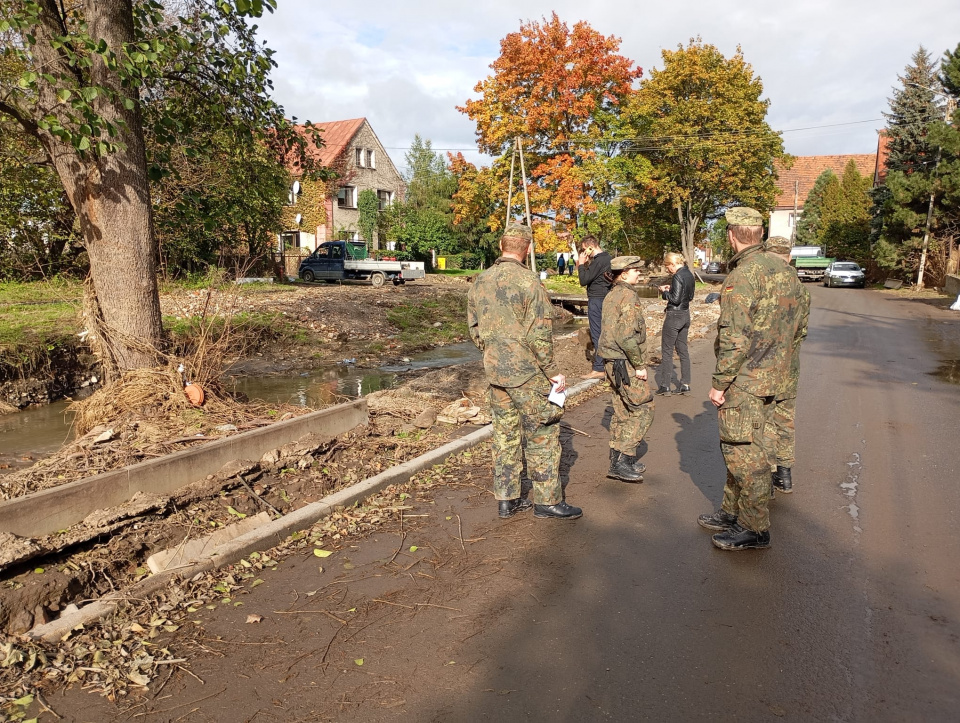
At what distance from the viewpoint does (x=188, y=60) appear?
25.9 feet

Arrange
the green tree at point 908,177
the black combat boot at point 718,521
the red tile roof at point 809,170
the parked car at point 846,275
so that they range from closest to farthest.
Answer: the black combat boot at point 718,521
the green tree at point 908,177
the parked car at point 846,275
the red tile roof at point 809,170

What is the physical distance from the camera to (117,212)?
645cm

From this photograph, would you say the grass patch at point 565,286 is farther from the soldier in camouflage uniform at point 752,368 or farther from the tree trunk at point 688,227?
the soldier in camouflage uniform at point 752,368

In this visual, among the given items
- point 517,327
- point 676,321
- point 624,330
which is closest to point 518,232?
point 517,327

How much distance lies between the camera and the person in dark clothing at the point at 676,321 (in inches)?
360

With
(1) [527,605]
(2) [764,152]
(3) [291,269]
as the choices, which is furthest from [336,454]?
→ (2) [764,152]

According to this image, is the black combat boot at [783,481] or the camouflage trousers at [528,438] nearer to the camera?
the camouflage trousers at [528,438]

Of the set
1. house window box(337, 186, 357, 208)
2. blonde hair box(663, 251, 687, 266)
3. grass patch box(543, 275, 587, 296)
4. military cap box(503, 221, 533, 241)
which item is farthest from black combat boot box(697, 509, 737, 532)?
house window box(337, 186, 357, 208)

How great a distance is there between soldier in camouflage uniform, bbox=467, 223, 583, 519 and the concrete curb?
45.9 inches

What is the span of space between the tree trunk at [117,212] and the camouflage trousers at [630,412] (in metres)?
4.43

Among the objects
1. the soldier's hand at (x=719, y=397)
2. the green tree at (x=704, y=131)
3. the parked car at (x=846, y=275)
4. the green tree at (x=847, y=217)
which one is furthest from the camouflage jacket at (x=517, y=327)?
the green tree at (x=847, y=217)

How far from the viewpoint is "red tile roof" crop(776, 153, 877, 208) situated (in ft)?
217

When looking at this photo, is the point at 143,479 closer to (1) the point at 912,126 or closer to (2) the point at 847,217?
(1) the point at 912,126

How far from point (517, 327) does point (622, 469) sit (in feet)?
5.98
